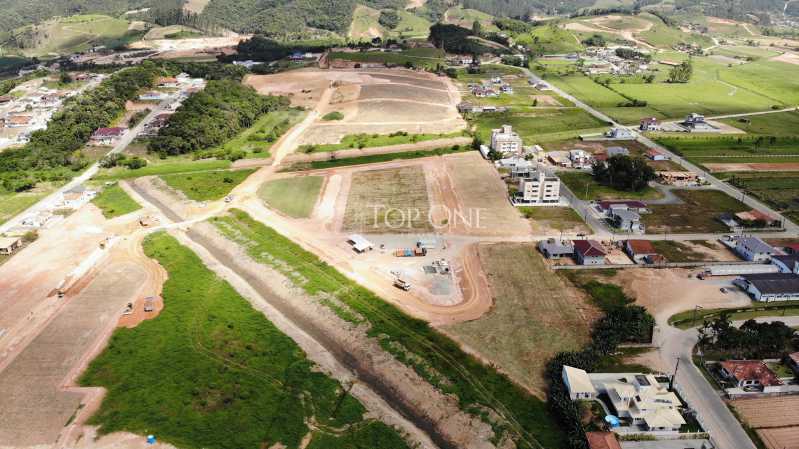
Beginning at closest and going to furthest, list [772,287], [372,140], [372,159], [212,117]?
[772,287], [372,159], [372,140], [212,117]

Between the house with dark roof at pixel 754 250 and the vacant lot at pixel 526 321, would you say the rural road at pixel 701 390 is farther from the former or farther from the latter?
the house with dark roof at pixel 754 250

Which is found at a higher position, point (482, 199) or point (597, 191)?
point (597, 191)

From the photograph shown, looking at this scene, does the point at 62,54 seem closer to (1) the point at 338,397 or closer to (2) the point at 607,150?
(2) the point at 607,150

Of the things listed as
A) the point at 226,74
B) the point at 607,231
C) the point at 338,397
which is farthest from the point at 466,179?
the point at 226,74

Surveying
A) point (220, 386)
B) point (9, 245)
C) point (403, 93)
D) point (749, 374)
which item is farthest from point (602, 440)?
point (403, 93)

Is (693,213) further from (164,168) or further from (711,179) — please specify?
(164,168)

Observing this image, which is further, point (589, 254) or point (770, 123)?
point (770, 123)

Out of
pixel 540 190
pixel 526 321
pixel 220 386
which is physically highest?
pixel 540 190

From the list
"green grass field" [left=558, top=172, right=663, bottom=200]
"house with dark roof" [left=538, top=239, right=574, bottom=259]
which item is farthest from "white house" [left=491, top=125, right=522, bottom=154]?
"house with dark roof" [left=538, top=239, right=574, bottom=259]
